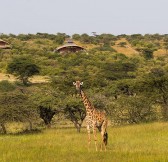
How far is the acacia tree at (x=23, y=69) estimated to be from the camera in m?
49.3

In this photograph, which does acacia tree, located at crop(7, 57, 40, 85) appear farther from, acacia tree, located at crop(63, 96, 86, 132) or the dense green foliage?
acacia tree, located at crop(63, 96, 86, 132)

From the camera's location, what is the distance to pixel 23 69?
4922 centimetres

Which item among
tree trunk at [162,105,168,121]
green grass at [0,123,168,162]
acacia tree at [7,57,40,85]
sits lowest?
green grass at [0,123,168,162]

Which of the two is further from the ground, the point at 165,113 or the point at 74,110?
the point at 74,110

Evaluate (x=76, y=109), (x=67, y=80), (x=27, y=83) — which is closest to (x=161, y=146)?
(x=76, y=109)

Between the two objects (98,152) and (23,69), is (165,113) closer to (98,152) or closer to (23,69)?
(98,152)

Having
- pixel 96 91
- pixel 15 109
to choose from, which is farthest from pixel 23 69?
pixel 15 109

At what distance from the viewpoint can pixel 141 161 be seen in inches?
405

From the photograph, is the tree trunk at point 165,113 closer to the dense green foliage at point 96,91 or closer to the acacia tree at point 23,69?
the dense green foliage at point 96,91

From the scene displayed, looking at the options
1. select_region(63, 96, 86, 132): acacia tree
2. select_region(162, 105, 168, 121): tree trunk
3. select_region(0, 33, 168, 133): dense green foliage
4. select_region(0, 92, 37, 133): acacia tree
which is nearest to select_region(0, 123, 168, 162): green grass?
select_region(63, 96, 86, 132): acacia tree

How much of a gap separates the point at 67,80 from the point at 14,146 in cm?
2136

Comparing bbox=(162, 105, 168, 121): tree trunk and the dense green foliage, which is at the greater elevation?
the dense green foliage

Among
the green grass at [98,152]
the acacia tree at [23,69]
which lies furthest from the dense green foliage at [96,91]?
the green grass at [98,152]

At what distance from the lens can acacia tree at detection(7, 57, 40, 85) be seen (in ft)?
162
